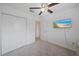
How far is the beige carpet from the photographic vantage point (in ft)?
4.32

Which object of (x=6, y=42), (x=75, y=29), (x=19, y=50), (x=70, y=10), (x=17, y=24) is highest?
(x=70, y=10)

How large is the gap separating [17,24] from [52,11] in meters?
0.70

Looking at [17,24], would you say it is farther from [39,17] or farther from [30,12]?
[39,17]

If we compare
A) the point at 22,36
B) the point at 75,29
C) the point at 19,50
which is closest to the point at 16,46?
the point at 19,50

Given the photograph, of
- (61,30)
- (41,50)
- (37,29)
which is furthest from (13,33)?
(61,30)

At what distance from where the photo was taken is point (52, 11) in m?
1.43

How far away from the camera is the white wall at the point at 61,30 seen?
1.31 metres

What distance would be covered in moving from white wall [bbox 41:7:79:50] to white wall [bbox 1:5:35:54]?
0.81ft

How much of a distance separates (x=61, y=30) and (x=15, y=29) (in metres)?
0.85

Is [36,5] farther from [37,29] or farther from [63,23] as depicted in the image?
[63,23]

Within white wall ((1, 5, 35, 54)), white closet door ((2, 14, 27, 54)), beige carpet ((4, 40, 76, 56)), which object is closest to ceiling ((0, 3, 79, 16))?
white wall ((1, 5, 35, 54))

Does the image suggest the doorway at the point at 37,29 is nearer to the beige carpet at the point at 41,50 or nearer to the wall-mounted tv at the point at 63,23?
the beige carpet at the point at 41,50

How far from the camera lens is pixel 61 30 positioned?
4.41ft

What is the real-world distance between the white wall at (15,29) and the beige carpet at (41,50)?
89mm
